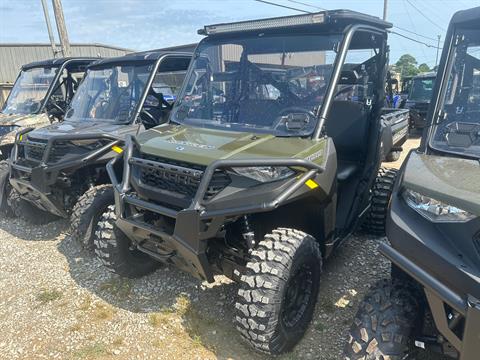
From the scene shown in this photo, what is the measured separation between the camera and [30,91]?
7004 millimetres

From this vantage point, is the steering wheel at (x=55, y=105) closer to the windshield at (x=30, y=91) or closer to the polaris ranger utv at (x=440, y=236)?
the windshield at (x=30, y=91)

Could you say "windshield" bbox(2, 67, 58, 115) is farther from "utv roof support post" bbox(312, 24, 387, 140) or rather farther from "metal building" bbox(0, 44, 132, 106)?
"metal building" bbox(0, 44, 132, 106)

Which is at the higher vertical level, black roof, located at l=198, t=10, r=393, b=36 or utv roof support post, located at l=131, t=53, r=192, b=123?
black roof, located at l=198, t=10, r=393, b=36

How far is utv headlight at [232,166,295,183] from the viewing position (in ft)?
8.89

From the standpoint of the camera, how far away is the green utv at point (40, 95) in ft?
20.6

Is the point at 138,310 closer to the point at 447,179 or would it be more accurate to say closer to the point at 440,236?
the point at 440,236

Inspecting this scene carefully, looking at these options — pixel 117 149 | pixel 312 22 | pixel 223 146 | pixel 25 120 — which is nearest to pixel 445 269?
pixel 223 146

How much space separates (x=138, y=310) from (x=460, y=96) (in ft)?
10.3

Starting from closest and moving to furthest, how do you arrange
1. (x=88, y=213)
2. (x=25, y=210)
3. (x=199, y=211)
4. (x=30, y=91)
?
(x=199, y=211)
(x=88, y=213)
(x=25, y=210)
(x=30, y=91)

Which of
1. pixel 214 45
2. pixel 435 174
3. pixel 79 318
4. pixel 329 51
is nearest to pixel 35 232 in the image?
pixel 79 318

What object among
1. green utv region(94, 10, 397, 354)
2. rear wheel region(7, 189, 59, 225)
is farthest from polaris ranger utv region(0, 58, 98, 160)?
green utv region(94, 10, 397, 354)

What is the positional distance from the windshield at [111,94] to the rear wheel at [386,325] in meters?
3.66

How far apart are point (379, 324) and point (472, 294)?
63 cm

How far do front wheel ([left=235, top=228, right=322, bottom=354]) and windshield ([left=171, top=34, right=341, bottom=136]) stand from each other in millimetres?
904
